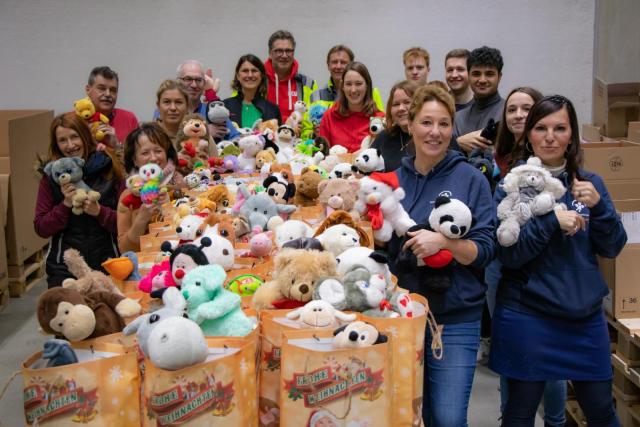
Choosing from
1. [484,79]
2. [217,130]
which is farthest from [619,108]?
[217,130]

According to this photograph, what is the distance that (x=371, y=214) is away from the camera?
245cm

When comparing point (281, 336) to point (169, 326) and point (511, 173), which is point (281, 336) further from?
point (511, 173)

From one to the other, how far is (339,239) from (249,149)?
1.89 m

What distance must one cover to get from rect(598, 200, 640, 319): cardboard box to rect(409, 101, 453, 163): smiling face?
1063mm

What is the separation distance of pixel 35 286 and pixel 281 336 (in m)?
4.64

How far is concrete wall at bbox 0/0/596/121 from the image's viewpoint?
25.2 ft

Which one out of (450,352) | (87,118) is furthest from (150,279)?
(87,118)

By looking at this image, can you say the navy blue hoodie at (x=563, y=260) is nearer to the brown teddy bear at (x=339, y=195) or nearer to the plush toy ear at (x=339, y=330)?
the brown teddy bear at (x=339, y=195)

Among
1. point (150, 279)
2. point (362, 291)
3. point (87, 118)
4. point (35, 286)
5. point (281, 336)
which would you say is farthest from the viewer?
point (35, 286)

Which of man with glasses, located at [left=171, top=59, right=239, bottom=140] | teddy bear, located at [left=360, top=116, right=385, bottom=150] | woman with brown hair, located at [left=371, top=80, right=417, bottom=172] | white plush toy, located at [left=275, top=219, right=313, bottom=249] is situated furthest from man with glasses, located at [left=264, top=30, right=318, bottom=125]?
white plush toy, located at [left=275, top=219, right=313, bottom=249]

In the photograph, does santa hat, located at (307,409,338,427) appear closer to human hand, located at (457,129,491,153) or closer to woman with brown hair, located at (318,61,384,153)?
human hand, located at (457,129,491,153)

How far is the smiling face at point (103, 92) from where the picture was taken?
4.25 metres

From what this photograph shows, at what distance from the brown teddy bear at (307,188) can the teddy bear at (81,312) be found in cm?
147

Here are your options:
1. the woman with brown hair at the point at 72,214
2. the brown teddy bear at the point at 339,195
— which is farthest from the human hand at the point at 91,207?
the brown teddy bear at the point at 339,195
